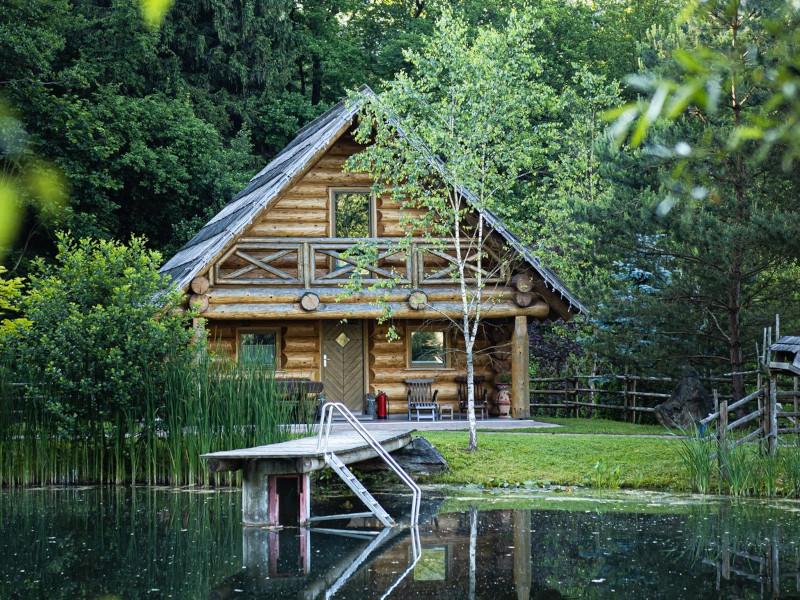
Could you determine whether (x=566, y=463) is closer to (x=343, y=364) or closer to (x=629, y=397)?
(x=343, y=364)

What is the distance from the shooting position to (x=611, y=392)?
2667 centimetres

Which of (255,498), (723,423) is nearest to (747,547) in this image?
(723,423)

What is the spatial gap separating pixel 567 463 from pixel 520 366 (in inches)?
285

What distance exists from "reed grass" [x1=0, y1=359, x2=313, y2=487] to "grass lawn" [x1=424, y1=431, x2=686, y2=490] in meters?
2.93

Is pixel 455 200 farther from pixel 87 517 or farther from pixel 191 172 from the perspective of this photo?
pixel 191 172

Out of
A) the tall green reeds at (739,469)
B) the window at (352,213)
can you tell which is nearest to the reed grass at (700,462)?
the tall green reeds at (739,469)

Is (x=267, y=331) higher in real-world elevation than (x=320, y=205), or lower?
lower

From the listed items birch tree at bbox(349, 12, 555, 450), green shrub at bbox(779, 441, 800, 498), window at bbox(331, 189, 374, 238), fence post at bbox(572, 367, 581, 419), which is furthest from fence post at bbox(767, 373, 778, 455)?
fence post at bbox(572, 367, 581, 419)

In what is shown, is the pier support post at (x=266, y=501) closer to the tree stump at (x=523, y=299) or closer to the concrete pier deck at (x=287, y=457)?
the concrete pier deck at (x=287, y=457)

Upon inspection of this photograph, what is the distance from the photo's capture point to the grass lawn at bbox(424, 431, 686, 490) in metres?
16.1

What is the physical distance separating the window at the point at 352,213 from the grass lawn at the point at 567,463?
24.2 ft

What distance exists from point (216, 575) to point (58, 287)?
32.0ft

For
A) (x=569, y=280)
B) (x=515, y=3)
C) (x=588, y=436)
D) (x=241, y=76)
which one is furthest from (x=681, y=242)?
(x=515, y=3)

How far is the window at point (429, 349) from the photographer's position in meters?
26.2
